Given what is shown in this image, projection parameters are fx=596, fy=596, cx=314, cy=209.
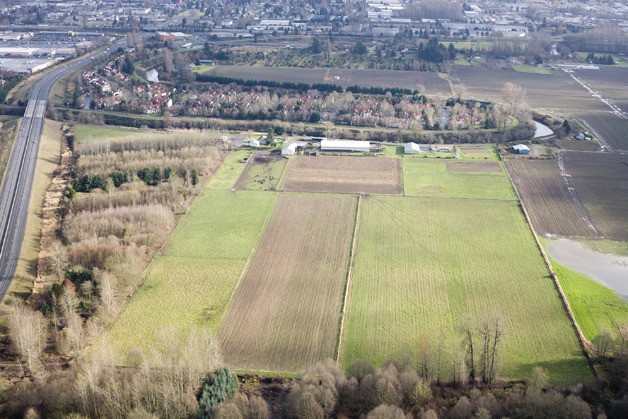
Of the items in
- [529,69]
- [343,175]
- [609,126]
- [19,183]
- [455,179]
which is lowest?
[19,183]

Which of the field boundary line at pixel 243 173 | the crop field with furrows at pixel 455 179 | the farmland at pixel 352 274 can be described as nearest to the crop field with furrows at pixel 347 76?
the crop field with furrows at pixel 455 179

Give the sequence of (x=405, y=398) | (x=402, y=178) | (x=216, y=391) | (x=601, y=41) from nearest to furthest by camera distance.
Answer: (x=405, y=398) < (x=216, y=391) < (x=402, y=178) < (x=601, y=41)

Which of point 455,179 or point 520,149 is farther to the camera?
point 520,149

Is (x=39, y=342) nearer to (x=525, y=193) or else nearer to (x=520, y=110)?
(x=525, y=193)

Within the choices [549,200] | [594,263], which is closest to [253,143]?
[549,200]

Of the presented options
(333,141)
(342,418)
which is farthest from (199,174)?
(342,418)

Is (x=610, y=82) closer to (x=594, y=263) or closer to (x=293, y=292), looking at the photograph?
(x=594, y=263)

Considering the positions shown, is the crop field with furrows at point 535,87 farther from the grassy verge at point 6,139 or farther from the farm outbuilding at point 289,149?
the grassy verge at point 6,139
